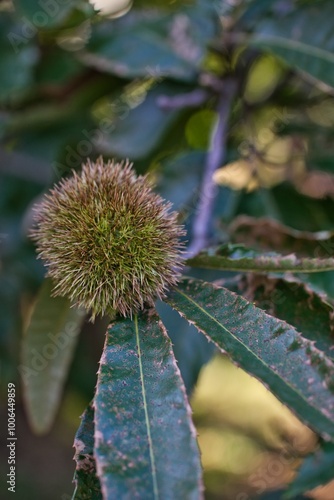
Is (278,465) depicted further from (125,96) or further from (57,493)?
(57,493)

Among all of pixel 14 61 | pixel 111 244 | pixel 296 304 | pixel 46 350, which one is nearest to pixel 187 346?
pixel 46 350

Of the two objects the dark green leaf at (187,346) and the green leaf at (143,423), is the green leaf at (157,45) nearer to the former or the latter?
the dark green leaf at (187,346)

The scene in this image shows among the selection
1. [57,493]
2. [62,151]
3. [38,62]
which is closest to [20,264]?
[62,151]

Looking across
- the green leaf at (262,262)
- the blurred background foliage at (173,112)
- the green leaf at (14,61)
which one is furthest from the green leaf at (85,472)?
the green leaf at (14,61)

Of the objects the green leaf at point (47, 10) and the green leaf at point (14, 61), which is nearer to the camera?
the green leaf at point (47, 10)

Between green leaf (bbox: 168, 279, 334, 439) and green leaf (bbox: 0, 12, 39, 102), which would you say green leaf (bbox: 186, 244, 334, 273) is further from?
green leaf (bbox: 0, 12, 39, 102)

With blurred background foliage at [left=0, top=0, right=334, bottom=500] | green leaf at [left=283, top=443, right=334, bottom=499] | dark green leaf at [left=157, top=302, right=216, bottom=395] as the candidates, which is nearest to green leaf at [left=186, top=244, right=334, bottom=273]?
blurred background foliage at [left=0, top=0, right=334, bottom=500]

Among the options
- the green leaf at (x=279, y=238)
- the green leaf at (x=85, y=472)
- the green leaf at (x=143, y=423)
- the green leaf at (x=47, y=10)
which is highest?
the green leaf at (x=47, y=10)
